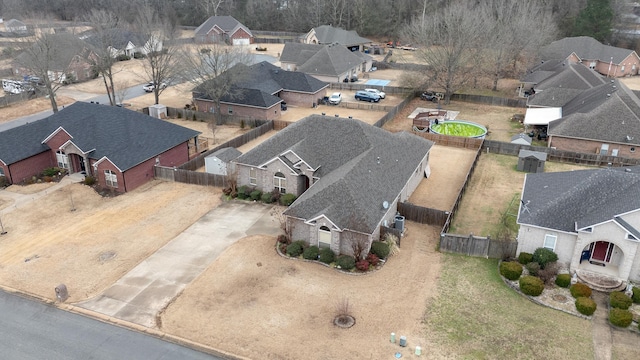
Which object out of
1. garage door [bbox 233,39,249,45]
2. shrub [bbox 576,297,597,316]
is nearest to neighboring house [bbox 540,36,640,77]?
garage door [bbox 233,39,249,45]

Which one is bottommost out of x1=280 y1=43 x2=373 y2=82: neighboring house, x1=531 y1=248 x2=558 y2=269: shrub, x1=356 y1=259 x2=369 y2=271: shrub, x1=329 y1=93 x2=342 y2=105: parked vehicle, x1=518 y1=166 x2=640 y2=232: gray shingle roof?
x1=356 y1=259 x2=369 y2=271: shrub

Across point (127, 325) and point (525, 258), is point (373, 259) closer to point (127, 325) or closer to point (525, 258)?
point (525, 258)

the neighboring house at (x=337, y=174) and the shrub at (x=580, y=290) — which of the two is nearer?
the shrub at (x=580, y=290)

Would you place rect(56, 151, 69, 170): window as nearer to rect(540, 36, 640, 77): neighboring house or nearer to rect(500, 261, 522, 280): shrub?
rect(500, 261, 522, 280): shrub

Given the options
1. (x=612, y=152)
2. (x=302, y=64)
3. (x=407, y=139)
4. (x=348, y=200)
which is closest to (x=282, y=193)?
(x=348, y=200)

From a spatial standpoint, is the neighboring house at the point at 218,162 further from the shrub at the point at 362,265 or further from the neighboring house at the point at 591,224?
the neighboring house at the point at 591,224

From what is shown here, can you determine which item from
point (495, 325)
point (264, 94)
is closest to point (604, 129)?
point (495, 325)

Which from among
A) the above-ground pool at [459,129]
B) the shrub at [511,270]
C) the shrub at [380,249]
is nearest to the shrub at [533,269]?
the shrub at [511,270]
